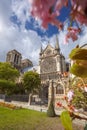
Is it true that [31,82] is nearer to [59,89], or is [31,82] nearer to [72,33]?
[59,89]

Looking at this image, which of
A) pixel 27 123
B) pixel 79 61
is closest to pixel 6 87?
pixel 27 123

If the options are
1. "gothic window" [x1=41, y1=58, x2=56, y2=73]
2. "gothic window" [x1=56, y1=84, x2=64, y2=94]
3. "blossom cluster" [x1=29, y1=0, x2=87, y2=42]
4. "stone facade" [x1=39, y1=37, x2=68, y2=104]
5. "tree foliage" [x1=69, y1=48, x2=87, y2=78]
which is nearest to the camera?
"blossom cluster" [x1=29, y1=0, x2=87, y2=42]

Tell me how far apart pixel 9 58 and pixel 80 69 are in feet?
245

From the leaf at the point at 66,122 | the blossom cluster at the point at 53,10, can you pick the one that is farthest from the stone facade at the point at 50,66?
the blossom cluster at the point at 53,10

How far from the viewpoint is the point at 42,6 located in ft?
2.06

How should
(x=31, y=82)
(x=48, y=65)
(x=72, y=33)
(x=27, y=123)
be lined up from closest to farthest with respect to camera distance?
(x=72, y=33), (x=27, y=123), (x=31, y=82), (x=48, y=65)

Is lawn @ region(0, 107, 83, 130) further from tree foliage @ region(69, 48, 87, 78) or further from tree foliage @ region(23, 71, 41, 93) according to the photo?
tree foliage @ region(23, 71, 41, 93)

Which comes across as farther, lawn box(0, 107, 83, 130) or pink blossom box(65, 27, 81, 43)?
lawn box(0, 107, 83, 130)

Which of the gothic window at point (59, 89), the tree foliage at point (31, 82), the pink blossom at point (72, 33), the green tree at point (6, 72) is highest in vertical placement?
the green tree at point (6, 72)

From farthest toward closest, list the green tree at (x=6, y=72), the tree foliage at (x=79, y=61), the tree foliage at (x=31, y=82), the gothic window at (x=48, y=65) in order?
the gothic window at (x=48, y=65) < the tree foliage at (x=31, y=82) < the green tree at (x=6, y=72) < the tree foliage at (x=79, y=61)

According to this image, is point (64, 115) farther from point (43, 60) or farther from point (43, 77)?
point (43, 60)

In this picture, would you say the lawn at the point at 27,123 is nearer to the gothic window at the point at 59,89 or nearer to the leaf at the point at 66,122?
the leaf at the point at 66,122

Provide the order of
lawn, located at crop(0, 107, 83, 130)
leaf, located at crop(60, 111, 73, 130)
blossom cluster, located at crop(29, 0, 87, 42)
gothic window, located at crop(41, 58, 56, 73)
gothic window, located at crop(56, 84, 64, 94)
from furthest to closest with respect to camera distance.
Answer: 1. gothic window, located at crop(41, 58, 56, 73)
2. gothic window, located at crop(56, 84, 64, 94)
3. lawn, located at crop(0, 107, 83, 130)
4. leaf, located at crop(60, 111, 73, 130)
5. blossom cluster, located at crop(29, 0, 87, 42)

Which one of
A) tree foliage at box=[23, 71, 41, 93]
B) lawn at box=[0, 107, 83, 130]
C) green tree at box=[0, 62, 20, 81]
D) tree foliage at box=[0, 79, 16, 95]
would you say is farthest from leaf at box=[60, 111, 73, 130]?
tree foliage at box=[23, 71, 41, 93]
